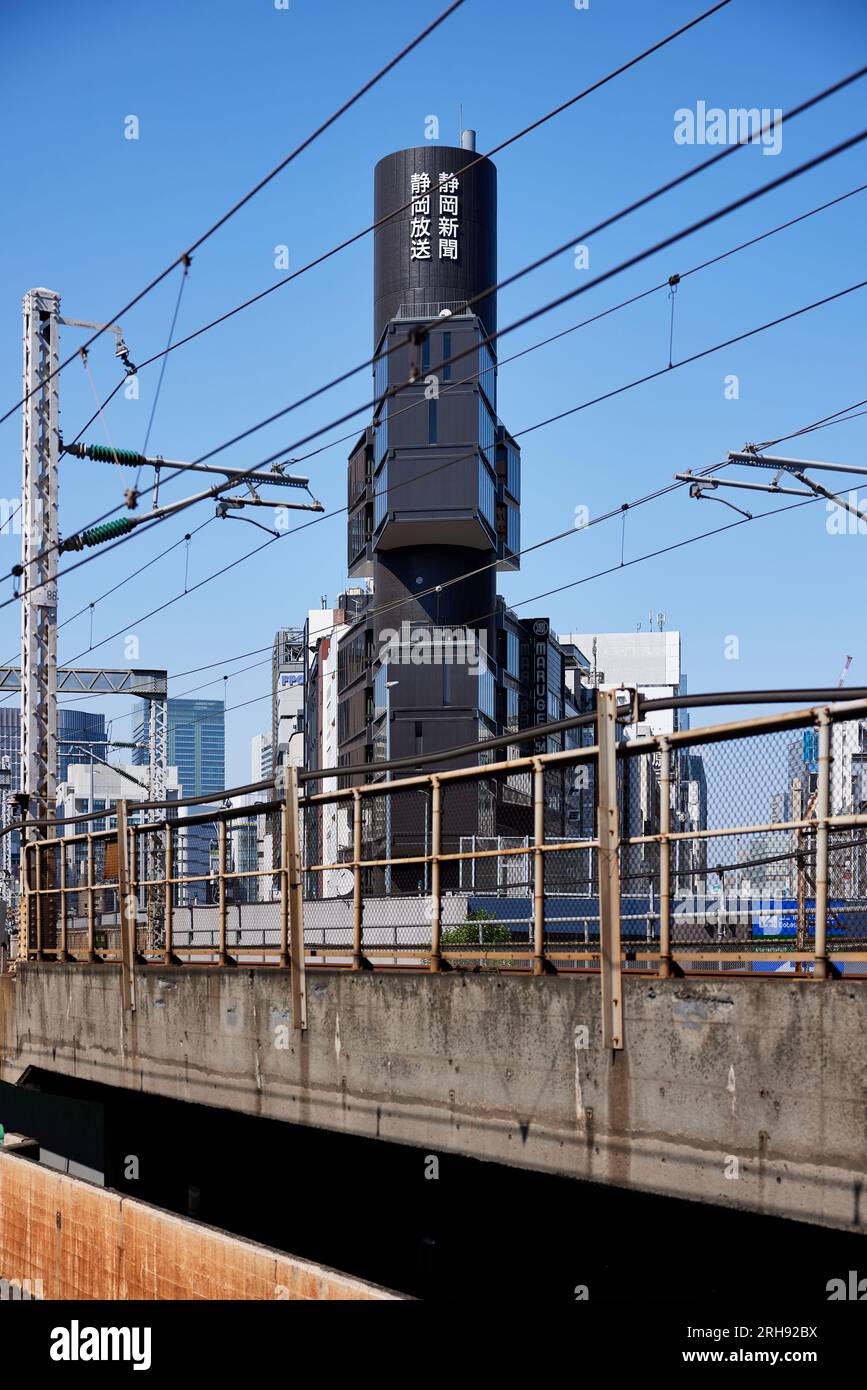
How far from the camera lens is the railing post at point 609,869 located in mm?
8852

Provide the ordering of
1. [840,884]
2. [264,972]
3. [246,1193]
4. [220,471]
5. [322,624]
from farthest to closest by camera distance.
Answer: [322,624] → [220,471] → [246,1193] → [264,972] → [840,884]

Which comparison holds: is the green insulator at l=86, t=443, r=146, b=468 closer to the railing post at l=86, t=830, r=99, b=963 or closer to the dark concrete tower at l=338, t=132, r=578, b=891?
the railing post at l=86, t=830, r=99, b=963

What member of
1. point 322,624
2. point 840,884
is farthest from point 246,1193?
point 322,624

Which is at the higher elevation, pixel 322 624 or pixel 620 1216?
pixel 322 624

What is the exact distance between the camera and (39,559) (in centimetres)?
2238

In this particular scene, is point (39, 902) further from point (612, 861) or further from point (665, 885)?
point (665, 885)

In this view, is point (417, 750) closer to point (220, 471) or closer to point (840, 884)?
point (220, 471)

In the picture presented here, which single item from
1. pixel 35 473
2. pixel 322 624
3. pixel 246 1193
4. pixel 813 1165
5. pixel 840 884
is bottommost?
pixel 246 1193

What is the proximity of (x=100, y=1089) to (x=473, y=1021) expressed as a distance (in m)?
8.54

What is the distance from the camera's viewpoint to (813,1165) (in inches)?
300

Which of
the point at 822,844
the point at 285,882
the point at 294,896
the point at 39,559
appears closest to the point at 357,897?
the point at 294,896

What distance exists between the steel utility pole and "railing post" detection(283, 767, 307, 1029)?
10.6 metres

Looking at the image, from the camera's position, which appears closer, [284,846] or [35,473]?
[284,846]

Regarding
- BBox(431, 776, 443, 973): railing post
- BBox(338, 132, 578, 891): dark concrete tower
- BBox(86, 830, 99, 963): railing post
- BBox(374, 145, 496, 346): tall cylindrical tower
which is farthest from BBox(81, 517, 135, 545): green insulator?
BBox(374, 145, 496, 346): tall cylindrical tower
